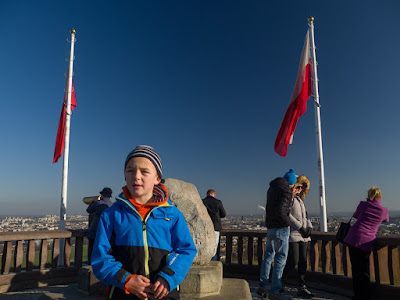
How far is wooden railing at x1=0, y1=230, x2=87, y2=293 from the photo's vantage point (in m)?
6.04

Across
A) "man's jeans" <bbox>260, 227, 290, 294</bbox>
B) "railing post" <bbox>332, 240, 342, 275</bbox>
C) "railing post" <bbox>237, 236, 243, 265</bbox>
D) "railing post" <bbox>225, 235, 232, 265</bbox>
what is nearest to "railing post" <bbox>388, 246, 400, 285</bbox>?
"railing post" <bbox>332, 240, 342, 275</bbox>

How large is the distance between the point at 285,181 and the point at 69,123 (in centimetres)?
792

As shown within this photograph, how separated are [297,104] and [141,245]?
8535 millimetres

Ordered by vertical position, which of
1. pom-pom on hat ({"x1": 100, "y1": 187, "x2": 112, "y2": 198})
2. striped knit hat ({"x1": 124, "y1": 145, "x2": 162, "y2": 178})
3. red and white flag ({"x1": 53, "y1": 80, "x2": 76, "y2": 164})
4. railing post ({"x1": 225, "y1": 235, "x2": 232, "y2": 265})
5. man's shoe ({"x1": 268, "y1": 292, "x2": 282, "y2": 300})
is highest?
red and white flag ({"x1": 53, "y1": 80, "x2": 76, "y2": 164})

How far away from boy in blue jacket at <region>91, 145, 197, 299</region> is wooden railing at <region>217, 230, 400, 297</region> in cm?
458

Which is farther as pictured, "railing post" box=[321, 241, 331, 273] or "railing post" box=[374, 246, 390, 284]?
"railing post" box=[321, 241, 331, 273]

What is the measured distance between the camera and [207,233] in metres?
4.58

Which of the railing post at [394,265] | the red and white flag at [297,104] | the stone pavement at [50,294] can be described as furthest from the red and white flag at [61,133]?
the railing post at [394,265]

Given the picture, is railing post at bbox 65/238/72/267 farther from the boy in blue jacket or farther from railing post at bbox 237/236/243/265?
the boy in blue jacket

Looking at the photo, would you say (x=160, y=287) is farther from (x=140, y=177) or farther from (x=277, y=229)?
(x=277, y=229)

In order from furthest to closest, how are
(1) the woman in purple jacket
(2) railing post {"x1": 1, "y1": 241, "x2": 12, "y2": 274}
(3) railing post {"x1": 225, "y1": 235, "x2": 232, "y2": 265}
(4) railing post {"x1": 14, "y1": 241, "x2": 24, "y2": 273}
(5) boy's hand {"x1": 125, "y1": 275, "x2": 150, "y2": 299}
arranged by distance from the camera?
1. (3) railing post {"x1": 225, "y1": 235, "x2": 232, "y2": 265}
2. (4) railing post {"x1": 14, "y1": 241, "x2": 24, "y2": 273}
3. (2) railing post {"x1": 1, "y1": 241, "x2": 12, "y2": 274}
4. (1) the woman in purple jacket
5. (5) boy's hand {"x1": 125, "y1": 275, "x2": 150, "y2": 299}

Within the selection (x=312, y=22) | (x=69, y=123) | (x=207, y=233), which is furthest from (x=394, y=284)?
(x=69, y=123)

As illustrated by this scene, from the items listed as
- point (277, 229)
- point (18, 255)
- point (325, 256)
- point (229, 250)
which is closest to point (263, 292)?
point (277, 229)

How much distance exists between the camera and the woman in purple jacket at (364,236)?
4816 millimetres
